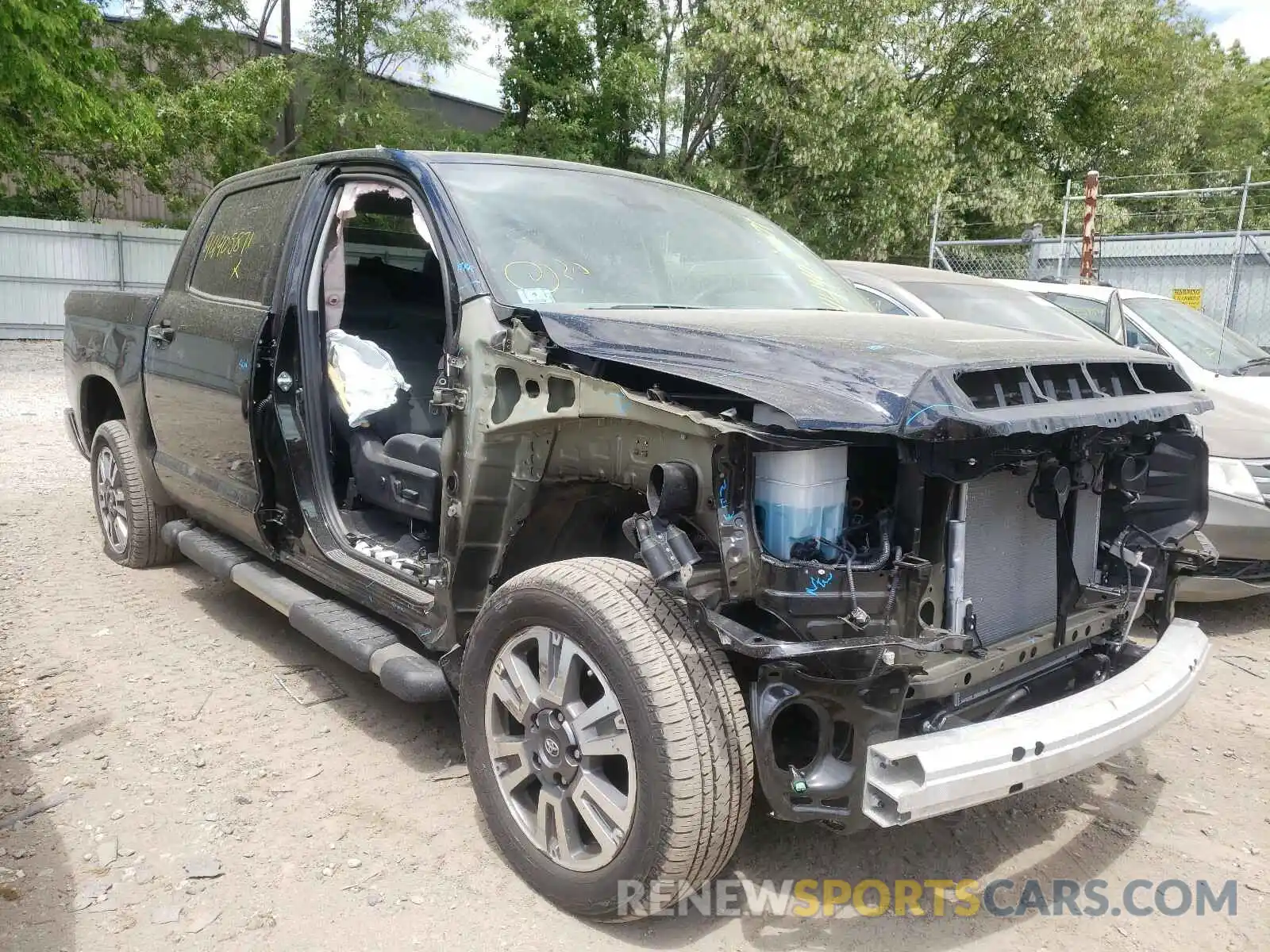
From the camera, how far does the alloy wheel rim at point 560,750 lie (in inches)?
95.9

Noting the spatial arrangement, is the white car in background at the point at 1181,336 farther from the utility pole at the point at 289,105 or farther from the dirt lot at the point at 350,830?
the utility pole at the point at 289,105

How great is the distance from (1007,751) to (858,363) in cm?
92

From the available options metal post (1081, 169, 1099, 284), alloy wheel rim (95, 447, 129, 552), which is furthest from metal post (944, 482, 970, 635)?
metal post (1081, 169, 1099, 284)

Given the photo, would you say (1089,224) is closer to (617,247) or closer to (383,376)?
(617,247)

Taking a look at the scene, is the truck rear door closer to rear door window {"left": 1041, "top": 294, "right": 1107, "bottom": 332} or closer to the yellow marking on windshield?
the yellow marking on windshield

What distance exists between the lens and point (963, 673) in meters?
2.40

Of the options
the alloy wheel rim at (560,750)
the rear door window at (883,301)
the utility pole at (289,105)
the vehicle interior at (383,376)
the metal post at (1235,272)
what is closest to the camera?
the alloy wheel rim at (560,750)

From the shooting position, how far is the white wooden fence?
682 inches

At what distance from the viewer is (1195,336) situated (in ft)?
23.4

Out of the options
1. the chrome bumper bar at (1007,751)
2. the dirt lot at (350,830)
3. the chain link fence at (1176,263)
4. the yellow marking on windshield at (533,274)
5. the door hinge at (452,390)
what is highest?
the chain link fence at (1176,263)

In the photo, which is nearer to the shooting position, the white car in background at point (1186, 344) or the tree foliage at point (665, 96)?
the white car in background at point (1186, 344)

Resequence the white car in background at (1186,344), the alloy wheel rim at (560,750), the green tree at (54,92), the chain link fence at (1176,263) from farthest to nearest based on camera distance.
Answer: the green tree at (54,92), the chain link fence at (1176,263), the white car in background at (1186,344), the alloy wheel rim at (560,750)

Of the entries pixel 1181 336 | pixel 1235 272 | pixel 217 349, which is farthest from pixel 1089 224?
pixel 217 349

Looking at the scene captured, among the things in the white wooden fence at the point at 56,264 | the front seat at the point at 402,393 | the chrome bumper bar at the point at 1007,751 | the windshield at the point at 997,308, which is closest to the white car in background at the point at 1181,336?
the windshield at the point at 997,308
